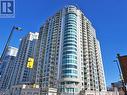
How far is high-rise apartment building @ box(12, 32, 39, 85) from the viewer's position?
118m

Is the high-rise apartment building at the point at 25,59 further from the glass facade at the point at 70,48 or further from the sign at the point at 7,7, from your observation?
the sign at the point at 7,7

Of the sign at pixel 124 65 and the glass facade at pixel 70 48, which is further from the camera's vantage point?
the glass facade at pixel 70 48

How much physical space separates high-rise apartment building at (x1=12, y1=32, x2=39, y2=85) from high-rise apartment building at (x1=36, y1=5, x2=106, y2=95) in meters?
19.4

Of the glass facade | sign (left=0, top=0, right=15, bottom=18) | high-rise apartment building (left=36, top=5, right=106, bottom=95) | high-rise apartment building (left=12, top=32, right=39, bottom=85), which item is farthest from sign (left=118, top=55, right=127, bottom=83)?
high-rise apartment building (left=12, top=32, right=39, bottom=85)

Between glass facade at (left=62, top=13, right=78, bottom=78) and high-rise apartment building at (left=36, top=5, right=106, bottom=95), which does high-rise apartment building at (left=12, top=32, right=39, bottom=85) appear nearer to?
high-rise apartment building at (left=36, top=5, right=106, bottom=95)

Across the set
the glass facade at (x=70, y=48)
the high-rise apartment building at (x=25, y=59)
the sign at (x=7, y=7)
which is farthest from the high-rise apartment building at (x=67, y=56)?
the sign at (x=7, y=7)

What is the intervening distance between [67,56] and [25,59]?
53594mm

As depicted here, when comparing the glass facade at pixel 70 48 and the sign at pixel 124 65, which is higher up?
the glass facade at pixel 70 48

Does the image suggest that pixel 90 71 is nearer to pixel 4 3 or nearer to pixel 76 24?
pixel 76 24

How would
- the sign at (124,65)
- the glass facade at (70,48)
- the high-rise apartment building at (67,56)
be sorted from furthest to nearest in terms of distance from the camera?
the high-rise apartment building at (67,56)
the glass facade at (70,48)
the sign at (124,65)

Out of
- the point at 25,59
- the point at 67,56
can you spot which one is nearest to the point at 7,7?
the point at 67,56

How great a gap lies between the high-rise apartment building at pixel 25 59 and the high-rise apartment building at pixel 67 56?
764 inches

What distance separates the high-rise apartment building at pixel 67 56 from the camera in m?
79.9

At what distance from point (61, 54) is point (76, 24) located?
21.5 meters
